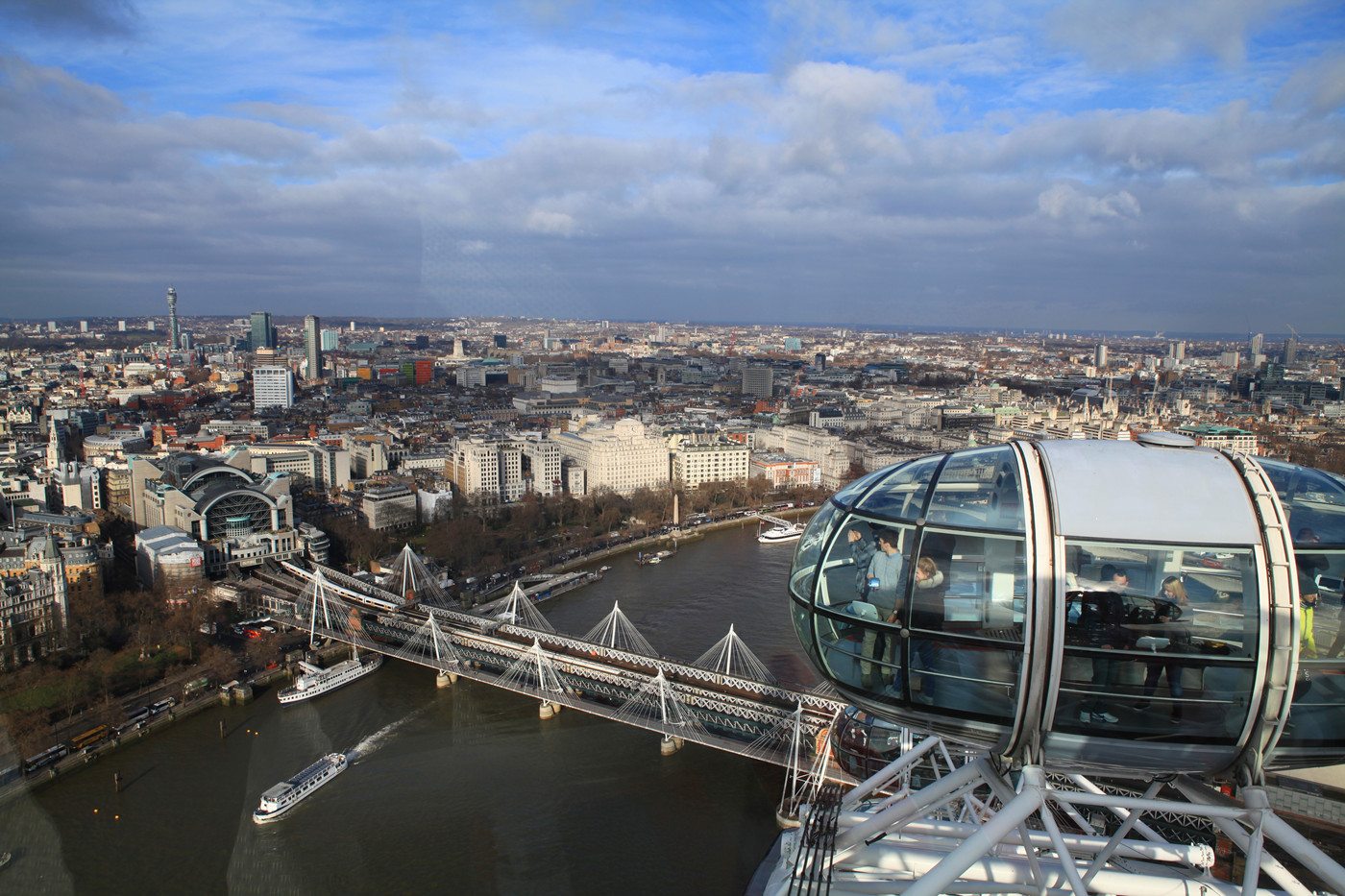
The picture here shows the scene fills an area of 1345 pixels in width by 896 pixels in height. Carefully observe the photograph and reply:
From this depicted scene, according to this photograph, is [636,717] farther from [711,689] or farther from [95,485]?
[95,485]

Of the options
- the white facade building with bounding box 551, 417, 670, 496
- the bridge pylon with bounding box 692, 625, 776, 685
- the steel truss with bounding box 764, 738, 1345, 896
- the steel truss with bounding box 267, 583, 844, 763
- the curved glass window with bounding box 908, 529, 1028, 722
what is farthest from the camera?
the white facade building with bounding box 551, 417, 670, 496

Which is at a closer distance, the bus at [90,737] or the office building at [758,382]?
the bus at [90,737]

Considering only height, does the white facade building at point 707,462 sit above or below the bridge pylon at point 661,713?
above

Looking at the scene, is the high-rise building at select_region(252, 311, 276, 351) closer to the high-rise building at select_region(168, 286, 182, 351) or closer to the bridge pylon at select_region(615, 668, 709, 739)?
the high-rise building at select_region(168, 286, 182, 351)

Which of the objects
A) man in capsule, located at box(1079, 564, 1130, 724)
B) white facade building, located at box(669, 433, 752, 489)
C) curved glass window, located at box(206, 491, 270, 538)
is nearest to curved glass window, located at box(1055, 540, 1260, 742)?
man in capsule, located at box(1079, 564, 1130, 724)

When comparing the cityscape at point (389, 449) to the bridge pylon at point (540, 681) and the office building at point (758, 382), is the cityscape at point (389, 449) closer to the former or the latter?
the office building at point (758, 382)

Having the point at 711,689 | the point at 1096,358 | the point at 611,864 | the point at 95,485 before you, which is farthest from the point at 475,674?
the point at 1096,358

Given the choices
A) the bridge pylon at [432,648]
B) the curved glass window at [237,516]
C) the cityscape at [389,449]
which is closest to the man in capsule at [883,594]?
the cityscape at [389,449]
